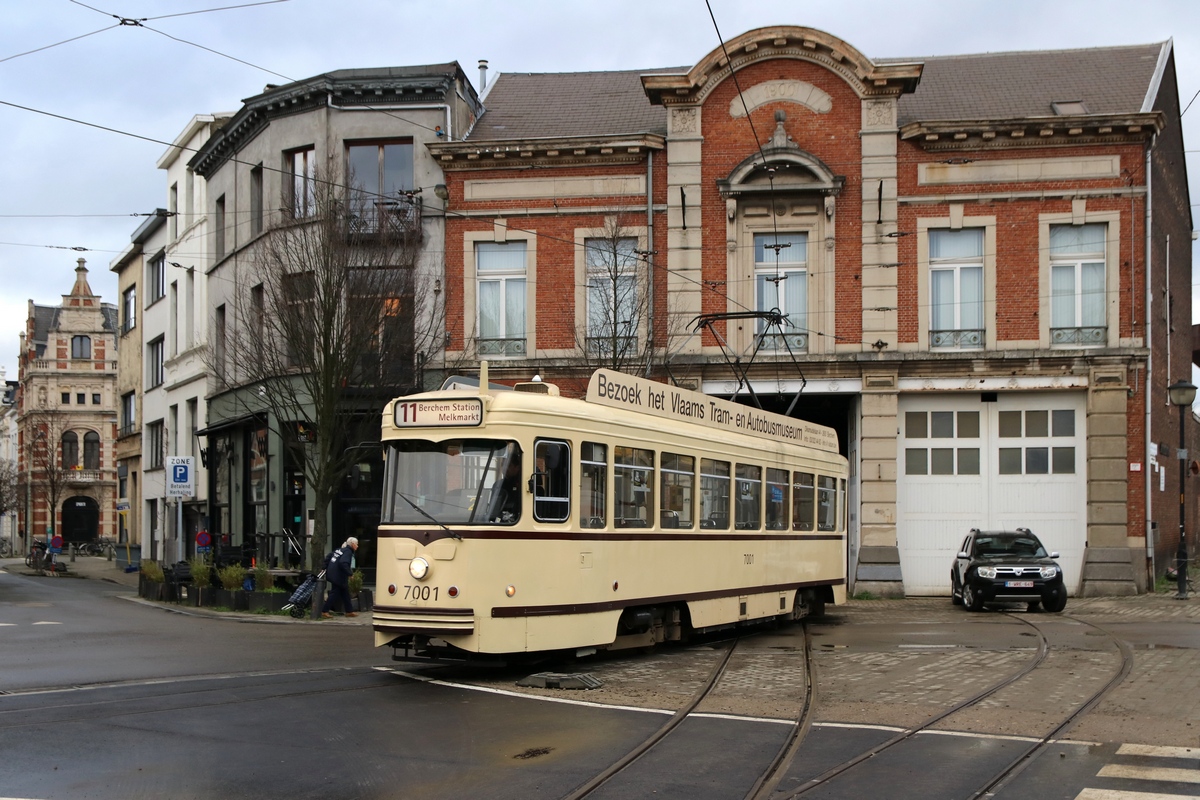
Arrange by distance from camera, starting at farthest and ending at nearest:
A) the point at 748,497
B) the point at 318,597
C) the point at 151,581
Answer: the point at 151,581 < the point at 318,597 < the point at 748,497

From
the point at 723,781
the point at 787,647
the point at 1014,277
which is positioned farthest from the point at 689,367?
the point at 723,781

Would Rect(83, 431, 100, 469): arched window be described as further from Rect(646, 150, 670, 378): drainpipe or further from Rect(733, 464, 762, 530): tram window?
A: Rect(733, 464, 762, 530): tram window

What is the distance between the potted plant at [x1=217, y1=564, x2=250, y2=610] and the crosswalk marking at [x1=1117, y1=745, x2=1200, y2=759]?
57.2ft

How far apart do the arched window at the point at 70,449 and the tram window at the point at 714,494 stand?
7313cm

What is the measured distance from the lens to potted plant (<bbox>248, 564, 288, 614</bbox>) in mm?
22641

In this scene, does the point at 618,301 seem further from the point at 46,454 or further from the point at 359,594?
the point at 46,454

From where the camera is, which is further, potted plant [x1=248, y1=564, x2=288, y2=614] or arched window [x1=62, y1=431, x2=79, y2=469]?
arched window [x1=62, y1=431, x2=79, y2=469]

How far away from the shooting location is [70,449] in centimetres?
8119

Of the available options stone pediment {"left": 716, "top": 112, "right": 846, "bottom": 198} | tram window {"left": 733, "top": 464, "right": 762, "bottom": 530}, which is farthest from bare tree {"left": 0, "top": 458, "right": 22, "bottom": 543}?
tram window {"left": 733, "top": 464, "right": 762, "bottom": 530}

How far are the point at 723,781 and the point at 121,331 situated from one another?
4667 centimetres

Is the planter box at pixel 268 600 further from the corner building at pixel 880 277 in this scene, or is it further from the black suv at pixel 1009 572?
the black suv at pixel 1009 572

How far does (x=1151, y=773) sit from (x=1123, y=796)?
2.75 ft

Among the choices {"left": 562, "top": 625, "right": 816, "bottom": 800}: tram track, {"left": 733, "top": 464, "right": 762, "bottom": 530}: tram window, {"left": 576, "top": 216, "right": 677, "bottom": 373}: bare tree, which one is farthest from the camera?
{"left": 576, "top": 216, "right": 677, "bottom": 373}: bare tree

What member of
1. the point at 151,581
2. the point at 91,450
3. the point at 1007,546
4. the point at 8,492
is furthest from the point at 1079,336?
the point at 91,450
